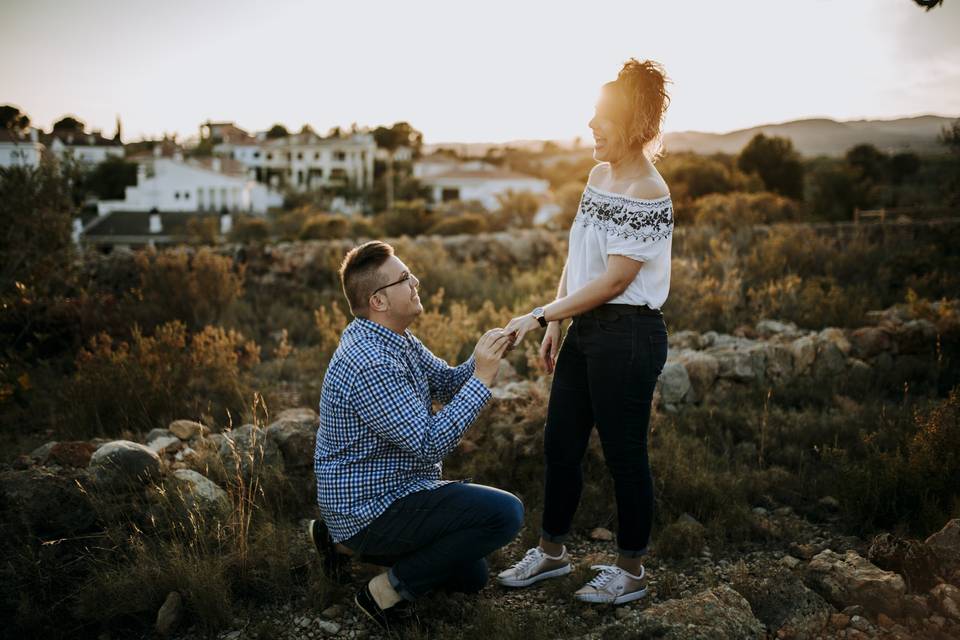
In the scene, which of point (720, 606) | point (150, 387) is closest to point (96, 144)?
point (150, 387)

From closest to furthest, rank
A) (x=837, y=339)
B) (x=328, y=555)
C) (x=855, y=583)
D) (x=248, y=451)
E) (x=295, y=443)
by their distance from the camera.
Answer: (x=855, y=583)
(x=328, y=555)
(x=248, y=451)
(x=295, y=443)
(x=837, y=339)

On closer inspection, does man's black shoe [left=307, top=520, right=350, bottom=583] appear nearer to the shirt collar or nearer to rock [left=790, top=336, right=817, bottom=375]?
the shirt collar

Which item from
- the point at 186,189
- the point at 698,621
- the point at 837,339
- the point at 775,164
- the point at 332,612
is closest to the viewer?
the point at 698,621

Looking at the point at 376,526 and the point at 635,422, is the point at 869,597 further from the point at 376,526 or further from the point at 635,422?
the point at 376,526

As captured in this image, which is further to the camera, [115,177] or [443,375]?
[115,177]

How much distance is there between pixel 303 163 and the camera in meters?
71.1

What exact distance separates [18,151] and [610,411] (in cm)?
589

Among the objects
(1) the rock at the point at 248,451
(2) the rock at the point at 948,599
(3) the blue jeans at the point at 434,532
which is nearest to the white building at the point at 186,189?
(1) the rock at the point at 248,451

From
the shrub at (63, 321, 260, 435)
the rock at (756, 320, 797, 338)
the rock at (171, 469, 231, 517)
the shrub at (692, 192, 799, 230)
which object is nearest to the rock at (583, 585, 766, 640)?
the rock at (171, 469, 231, 517)


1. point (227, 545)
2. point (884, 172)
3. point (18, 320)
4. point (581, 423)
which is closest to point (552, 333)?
point (581, 423)

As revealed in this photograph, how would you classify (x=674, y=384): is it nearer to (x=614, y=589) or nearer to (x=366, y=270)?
(x=614, y=589)

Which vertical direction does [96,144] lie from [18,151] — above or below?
above

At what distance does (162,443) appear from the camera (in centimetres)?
407

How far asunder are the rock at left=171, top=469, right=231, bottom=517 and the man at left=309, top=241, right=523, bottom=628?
3.02 ft
